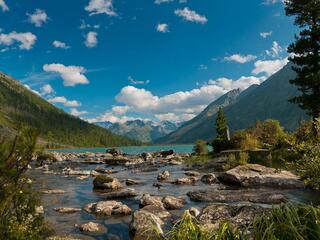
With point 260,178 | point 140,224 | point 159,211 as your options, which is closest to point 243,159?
point 260,178

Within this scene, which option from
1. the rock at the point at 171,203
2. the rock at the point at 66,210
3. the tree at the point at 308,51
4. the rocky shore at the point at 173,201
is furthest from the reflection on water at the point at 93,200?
the tree at the point at 308,51

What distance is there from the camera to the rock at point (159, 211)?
68.3ft

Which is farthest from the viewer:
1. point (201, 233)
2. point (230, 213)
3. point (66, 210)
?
point (66, 210)

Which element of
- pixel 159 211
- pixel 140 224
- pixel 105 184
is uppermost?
pixel 105 184

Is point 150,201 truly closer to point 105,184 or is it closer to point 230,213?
point 230,213

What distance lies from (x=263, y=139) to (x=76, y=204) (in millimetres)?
51427

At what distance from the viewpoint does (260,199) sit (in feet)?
80.6

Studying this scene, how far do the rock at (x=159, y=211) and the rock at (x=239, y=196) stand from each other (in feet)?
17.3

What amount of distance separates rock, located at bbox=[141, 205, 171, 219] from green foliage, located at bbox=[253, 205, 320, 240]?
12.4 meters

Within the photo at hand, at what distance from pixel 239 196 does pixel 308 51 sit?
1052 inches

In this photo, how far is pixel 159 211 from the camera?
21453 millimetres

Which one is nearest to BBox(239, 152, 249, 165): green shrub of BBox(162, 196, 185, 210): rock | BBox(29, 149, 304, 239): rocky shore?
BBox(29, 149, 304, 239): rocky shore

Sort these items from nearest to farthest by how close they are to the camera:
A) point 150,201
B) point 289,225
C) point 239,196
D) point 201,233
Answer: point 289,225, point 201,233, point 150,201, point 239,196

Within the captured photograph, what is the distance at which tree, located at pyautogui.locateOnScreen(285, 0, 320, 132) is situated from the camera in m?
43.5
